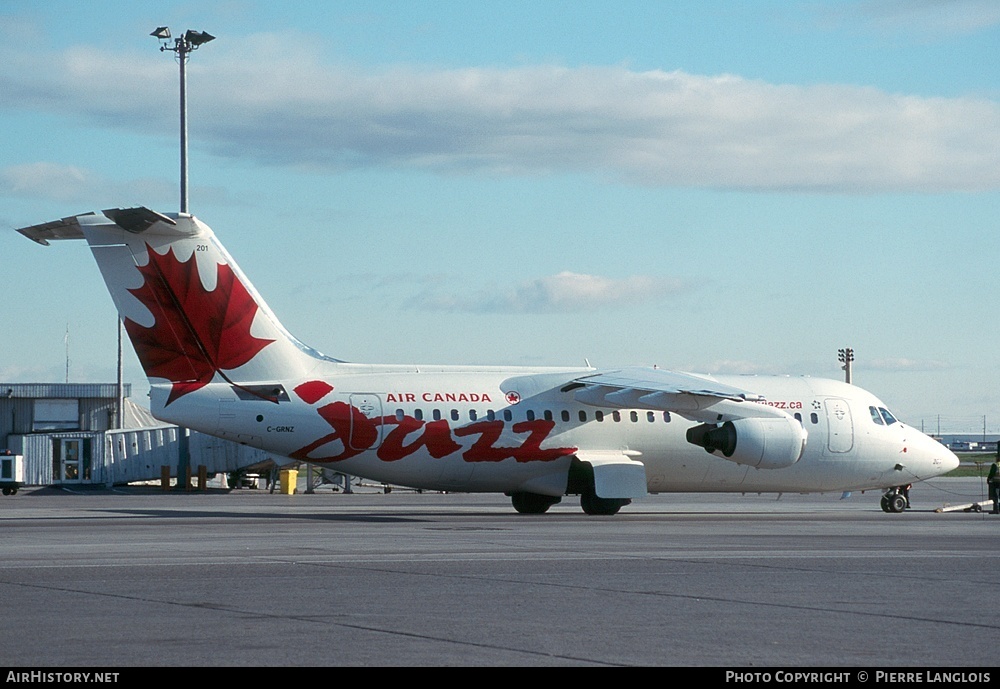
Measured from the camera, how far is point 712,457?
38156 mm

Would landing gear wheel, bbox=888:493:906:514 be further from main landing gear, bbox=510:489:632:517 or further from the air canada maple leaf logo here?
the air canada maple leaf logo

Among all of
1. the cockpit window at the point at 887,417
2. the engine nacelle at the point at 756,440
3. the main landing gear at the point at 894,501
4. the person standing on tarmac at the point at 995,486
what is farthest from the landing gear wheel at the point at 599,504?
the person standing on tarmac at the point at 995,486

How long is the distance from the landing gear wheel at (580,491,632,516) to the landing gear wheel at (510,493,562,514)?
1969 millimetres

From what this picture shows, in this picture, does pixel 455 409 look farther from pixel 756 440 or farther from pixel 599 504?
pixel 756 440

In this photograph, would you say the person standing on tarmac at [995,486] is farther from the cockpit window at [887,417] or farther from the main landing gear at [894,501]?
the cockpit window at [887,417]

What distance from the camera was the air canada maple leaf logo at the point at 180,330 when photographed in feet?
108

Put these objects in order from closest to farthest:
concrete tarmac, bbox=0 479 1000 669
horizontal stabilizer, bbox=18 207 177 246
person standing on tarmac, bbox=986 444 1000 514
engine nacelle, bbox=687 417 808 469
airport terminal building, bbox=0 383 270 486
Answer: concrete tarmac, bbox=0 479 1000 669
horizontal stabilizer, bbox=18 207 177 246
engine nacelle, bbox=687 417 808 469
person standing on tarmac, bbox=986 444 1000 514
airport terminal building, bbox=0 383 270 486

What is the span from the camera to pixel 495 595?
15.9 meters

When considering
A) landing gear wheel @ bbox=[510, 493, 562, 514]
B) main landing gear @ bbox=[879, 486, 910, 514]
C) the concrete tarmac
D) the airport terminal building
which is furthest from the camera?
the airport terminal building

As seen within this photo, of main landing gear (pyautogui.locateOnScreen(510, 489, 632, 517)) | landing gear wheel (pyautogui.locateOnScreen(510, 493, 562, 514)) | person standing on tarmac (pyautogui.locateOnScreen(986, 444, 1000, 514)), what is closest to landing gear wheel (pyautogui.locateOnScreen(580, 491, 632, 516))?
main landing gear (pyautogui.locateOnScreen(510, 489, 632, 517))

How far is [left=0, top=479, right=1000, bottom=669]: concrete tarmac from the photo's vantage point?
11.5 meters

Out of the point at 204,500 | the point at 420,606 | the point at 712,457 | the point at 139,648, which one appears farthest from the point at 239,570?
the point at 204,500
